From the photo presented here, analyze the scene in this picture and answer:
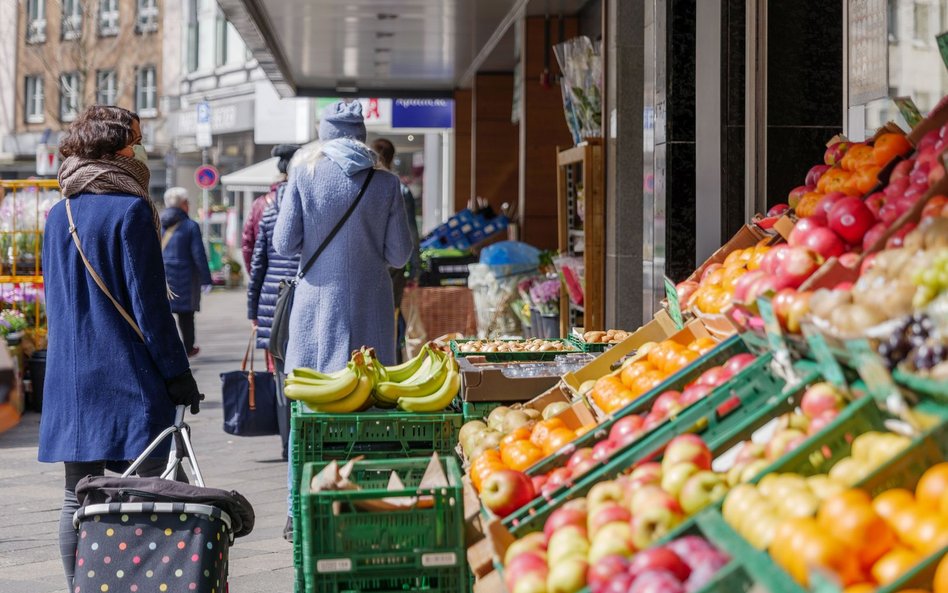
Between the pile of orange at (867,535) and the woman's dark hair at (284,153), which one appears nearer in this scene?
the pile of orange at (867,535)

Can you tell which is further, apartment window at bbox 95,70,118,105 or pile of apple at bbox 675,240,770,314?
apartment window at bbox 95,70,118,105

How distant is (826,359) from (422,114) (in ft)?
62.3

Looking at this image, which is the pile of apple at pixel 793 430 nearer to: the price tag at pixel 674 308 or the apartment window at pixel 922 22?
the price tag at pixel 674 308

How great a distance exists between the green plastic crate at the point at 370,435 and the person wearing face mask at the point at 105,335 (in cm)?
57

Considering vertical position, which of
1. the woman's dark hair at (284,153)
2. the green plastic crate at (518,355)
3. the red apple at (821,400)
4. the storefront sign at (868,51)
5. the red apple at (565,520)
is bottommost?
the red apple at (565,520)

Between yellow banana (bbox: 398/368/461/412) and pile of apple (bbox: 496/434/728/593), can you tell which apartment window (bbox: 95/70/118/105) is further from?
pile of apple (bbox: 496/434/728/593)

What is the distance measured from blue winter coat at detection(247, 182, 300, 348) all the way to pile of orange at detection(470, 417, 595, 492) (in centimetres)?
371

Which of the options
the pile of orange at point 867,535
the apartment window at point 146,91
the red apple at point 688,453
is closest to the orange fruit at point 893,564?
the pile of orange at point 867,535

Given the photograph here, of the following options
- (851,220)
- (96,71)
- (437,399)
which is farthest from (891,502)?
(96,71)

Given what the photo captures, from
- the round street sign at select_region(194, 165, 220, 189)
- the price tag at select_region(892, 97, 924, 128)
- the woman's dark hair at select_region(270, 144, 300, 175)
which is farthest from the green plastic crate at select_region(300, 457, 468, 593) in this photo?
the round street sign at select_region(194, 165, 220, 189)

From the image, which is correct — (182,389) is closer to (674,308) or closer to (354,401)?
(354,401)

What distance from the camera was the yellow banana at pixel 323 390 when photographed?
442cm

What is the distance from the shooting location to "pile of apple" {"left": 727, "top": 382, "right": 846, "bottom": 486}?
8.88ft

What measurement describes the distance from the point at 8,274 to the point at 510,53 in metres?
6.44
